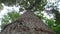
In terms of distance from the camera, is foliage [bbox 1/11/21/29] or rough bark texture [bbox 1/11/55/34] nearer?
rough bark texture [bbox 1/11/55/34]

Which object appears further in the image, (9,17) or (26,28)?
(9,17)

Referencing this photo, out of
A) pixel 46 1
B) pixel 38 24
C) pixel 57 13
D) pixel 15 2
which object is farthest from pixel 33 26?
pixel 46 1

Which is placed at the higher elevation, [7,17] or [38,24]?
[38,24]

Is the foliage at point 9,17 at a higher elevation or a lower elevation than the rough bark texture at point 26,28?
lower

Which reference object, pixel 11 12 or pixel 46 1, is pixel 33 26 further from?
pixel 11 12

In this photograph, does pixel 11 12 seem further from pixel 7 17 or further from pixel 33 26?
pixel 33 26

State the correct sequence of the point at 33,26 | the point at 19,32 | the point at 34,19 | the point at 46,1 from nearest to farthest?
the point at 19,32
the point at 33,26
the point at 34,19
the point at 46,1

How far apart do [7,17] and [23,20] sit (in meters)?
11.4

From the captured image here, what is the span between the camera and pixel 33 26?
3.09m

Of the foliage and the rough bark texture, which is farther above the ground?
the rough bark texture

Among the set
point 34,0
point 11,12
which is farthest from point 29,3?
point 11,12

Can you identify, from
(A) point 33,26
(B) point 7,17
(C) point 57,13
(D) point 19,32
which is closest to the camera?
(D) point 19,32

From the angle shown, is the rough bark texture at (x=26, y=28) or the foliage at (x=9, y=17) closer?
the rough bark texture at (x=26, y=28)

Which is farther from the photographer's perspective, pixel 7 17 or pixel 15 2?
pixel 7 17
